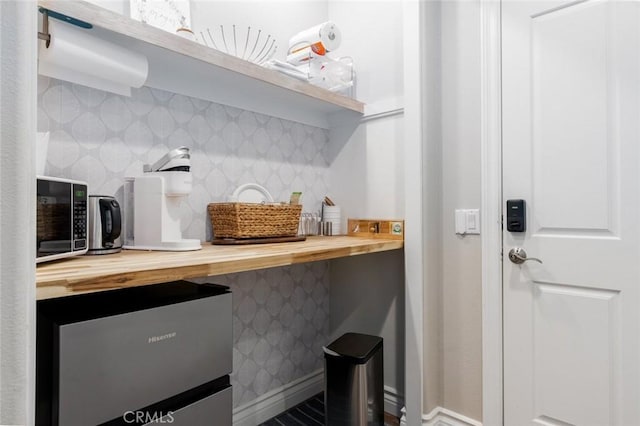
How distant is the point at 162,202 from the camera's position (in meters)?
1.30

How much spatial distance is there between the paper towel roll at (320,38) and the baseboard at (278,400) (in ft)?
5.97

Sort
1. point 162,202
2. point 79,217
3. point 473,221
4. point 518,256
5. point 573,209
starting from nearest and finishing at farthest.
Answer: point 79,217 < point 162,202 < point 573,209 < point 518,256 < point 473,221

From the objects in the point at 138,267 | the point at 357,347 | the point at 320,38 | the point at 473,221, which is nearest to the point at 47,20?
the point at 138,267

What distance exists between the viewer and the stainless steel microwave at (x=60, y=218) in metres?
0.91

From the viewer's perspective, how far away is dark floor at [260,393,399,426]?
1891mm

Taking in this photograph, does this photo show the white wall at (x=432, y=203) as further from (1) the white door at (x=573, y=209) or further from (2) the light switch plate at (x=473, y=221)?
(1) the white door at (x=573, y=209)

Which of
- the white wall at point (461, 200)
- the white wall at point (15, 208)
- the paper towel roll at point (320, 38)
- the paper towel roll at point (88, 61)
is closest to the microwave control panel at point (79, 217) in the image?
the paper towel roll at point (88, 61)

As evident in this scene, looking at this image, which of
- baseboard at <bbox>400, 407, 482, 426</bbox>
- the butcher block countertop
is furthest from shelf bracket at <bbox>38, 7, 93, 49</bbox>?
baseboard at <bbox>400, 407, 482, 426</bbox>

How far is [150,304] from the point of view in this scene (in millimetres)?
939

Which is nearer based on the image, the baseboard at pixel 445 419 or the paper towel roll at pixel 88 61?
the paper towel roll at pixel 88 61

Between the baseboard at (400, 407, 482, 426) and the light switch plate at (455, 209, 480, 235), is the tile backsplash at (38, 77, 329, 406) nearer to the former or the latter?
the baseboard at (400, 407, 482, 426)

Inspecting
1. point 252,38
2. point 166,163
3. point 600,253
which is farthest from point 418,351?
point 252,38

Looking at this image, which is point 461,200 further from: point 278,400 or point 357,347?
point 278,400

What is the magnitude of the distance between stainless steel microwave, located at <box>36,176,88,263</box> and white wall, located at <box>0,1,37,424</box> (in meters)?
0.49
